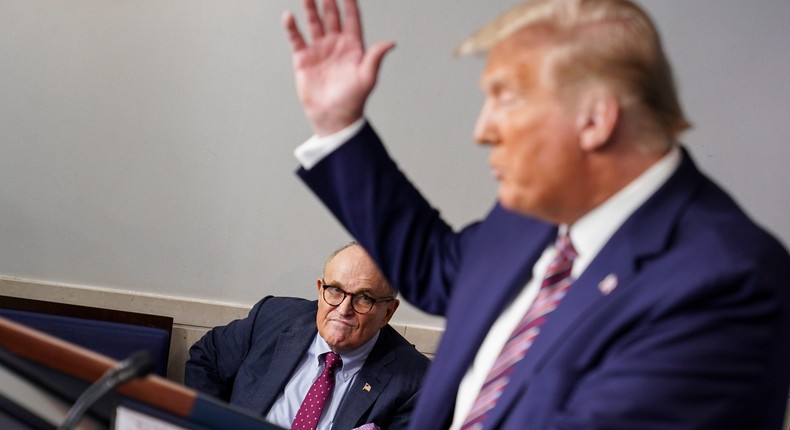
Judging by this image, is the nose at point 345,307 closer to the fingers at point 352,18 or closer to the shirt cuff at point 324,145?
the shirt cuff at point 324,145

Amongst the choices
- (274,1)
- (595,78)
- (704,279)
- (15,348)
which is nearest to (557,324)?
(704,279)

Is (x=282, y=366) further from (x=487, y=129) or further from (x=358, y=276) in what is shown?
(x=487, y=129)

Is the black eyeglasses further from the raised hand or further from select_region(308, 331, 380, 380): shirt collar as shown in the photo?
the raised hand

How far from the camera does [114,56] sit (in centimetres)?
337

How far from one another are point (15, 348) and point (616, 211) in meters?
0.82

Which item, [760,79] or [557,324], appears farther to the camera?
[760,79]

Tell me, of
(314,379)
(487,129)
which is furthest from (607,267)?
(314,379)

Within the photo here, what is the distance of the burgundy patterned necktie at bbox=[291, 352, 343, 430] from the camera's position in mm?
2828

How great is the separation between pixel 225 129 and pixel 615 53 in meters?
2.37

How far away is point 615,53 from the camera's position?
1.23 metres

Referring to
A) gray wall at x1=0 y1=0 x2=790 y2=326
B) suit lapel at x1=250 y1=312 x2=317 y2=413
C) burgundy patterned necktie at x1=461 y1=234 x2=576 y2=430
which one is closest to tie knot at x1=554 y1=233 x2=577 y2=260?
burgundy patterned necktie at x1=461 y1=234 x2=576 y2=430

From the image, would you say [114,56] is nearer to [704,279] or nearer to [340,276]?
[340,276]

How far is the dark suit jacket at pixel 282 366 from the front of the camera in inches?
113

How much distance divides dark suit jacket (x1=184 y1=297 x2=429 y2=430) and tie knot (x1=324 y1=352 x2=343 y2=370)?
0.25 ft
